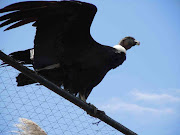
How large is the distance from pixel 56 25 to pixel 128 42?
4.81 ft

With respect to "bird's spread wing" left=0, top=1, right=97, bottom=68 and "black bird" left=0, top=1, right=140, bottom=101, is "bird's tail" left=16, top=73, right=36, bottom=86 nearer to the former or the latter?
"black bird" left=0, top=1, right=140, bottom=101

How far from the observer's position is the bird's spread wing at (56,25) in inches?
112

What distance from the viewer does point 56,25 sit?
3.16 metres

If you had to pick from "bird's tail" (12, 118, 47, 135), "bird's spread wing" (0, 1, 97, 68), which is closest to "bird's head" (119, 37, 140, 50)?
"bird's spread wing" (0, 1, 97, 68)

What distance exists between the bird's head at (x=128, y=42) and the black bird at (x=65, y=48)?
53 cm

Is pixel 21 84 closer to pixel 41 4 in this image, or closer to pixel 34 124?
pixel 34 124

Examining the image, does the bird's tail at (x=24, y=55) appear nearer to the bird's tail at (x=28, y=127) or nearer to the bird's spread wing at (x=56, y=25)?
the bird's spread wing at (x=56, y=25)

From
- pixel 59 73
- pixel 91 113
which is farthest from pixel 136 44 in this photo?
pixel 91 113

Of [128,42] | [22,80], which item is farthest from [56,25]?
[128,42]

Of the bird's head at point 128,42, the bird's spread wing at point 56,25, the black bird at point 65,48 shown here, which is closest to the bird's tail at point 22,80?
the black bird at point 65,48

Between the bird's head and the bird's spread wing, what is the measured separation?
913 mm

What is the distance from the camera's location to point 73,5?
9.98 feet

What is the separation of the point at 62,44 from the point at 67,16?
330 mm

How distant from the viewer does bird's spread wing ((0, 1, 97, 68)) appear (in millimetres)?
2857
